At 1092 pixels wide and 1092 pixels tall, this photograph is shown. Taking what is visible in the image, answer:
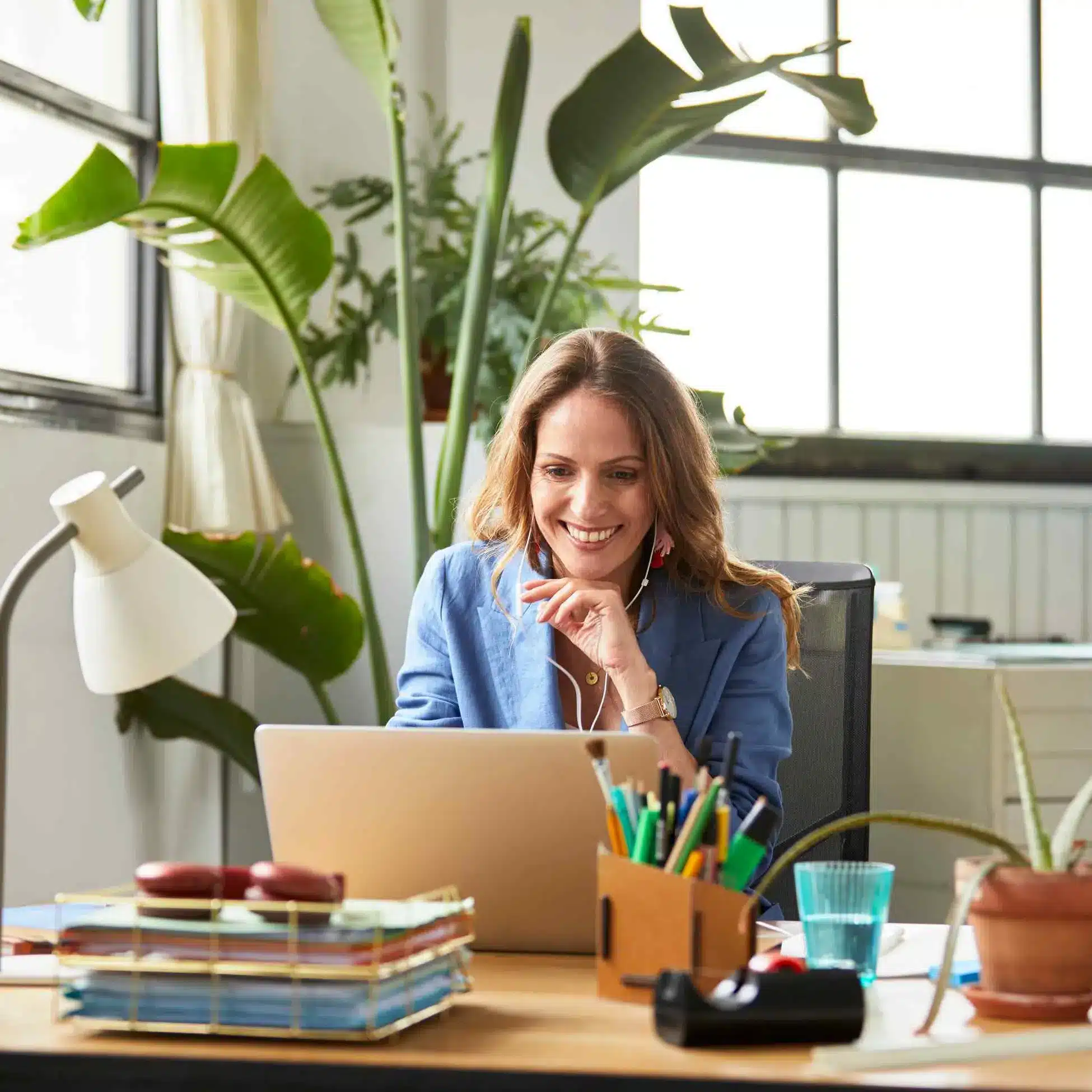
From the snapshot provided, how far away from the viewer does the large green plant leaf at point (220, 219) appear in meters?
2.32

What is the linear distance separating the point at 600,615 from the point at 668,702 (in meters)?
0.12

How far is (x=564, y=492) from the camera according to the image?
5.99 ft

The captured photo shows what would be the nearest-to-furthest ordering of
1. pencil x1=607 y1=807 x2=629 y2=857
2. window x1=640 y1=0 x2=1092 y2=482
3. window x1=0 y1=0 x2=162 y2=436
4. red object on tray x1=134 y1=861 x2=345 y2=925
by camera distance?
1. red object on tray x1=134 y1=861 x2=345 y2=925
2. pencil x1=607 y1=807 x2=629 y2=857
3. window x1=0 y1=0 x2=162 y2=436
4. window x1=640 y1=0 x2=1092 y2=482

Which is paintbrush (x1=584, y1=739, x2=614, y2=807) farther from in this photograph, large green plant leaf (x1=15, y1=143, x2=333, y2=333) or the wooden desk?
large green plant leaf (x1=15, y1=143, x2=333, y2=333)

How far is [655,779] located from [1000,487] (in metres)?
2.99

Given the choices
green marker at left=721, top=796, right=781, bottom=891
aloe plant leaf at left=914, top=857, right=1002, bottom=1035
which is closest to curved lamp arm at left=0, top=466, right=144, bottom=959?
green marker at left=721, top=796, right=781, bottom=891

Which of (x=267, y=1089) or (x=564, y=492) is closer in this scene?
(x=267, y=1089)

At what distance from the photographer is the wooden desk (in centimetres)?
91

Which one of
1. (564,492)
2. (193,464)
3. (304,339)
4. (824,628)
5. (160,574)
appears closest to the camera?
(160,574)

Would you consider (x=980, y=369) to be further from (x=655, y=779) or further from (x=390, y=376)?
(x=655, y=779)

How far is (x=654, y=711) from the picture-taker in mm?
1722

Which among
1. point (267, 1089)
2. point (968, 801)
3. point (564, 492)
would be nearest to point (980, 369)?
point (968, 801)

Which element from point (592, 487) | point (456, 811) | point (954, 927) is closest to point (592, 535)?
point (592, 487)

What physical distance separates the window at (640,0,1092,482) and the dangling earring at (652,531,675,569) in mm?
1994
